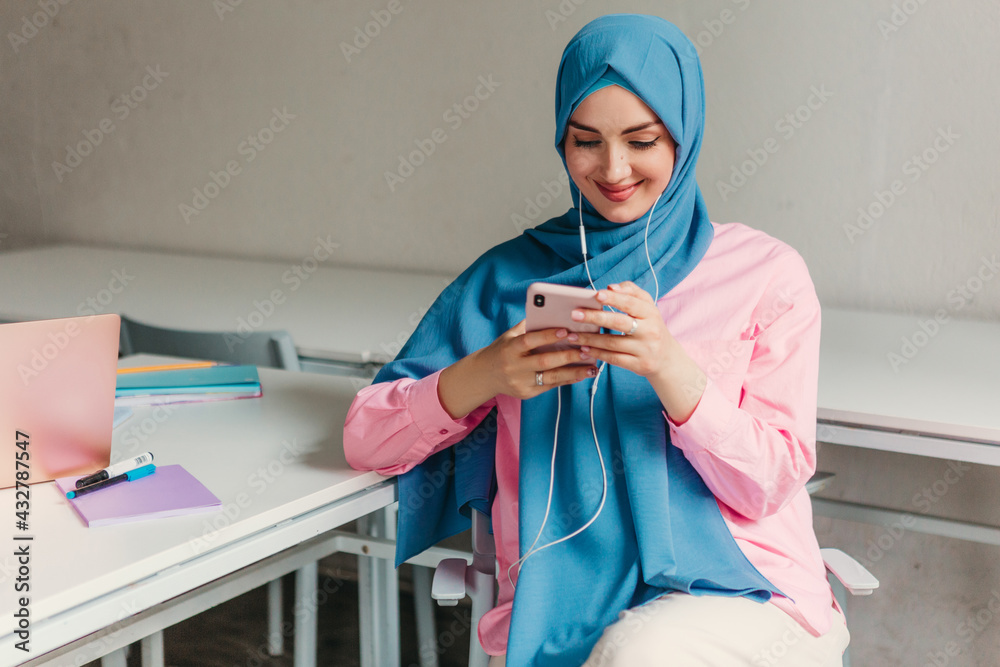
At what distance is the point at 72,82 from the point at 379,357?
2.19m

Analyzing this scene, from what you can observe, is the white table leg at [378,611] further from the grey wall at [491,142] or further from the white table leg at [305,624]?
the grey wall at [491,142]

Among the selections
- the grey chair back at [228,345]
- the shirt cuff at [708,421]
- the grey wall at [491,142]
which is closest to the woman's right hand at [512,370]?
the shirt cuff at [708,421]

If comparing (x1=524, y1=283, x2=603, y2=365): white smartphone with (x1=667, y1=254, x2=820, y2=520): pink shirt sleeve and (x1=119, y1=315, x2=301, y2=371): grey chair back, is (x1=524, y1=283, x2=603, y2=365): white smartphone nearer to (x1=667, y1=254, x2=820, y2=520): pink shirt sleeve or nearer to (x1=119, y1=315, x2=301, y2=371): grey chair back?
(x1=667, y1=254, x2=820, y2=520): pink shirt sleeve

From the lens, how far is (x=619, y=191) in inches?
49.1

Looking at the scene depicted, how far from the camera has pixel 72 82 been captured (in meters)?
3.34

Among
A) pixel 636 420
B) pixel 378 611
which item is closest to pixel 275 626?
pixel 378 611

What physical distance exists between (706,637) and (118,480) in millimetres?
738

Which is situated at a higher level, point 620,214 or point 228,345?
point 620,214

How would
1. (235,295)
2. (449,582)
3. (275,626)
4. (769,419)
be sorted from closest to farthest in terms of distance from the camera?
(769,419) < (449,582) < (275,626) < (235,295)

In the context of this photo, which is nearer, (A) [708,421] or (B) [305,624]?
(A) [708,421]

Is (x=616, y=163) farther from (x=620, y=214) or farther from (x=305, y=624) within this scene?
(x=305, y=624)

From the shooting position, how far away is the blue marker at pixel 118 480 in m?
1.12

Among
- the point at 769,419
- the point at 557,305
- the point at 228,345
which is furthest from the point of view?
the point at 228,345

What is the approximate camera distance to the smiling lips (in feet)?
4.08
